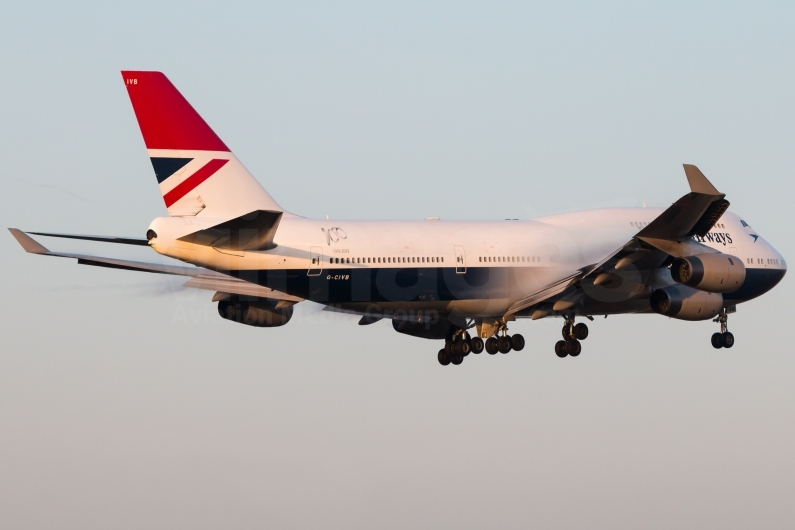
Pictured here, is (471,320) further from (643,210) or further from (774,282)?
(774,282)

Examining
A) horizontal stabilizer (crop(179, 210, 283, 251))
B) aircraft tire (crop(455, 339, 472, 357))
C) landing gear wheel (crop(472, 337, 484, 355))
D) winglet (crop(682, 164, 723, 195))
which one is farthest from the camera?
aircraft tire (crop(455, 339, 472, 357))

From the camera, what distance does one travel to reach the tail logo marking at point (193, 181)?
33.7 meters

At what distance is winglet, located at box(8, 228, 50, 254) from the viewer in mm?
34156

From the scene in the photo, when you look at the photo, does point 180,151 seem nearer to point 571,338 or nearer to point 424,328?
point 424,328

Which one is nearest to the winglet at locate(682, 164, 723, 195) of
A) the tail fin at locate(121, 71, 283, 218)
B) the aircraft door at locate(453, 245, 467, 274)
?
the aircraft door at locate(453, 245, 467, 274)

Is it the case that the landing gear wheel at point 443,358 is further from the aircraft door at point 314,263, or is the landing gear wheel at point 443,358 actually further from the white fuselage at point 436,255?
the aircraft door at point 314,263

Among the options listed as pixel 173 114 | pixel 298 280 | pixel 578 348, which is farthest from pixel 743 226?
pixel 173 114

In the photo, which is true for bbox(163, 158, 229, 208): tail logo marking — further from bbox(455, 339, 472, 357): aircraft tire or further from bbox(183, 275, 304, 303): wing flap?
bbox(455, 339, 472, 357): aircraft tire

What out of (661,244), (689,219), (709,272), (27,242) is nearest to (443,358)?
(661,244)

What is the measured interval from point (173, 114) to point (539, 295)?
1130cm

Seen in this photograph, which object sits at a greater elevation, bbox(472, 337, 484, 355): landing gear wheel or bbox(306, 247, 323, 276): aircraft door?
bbox(306, 247, 323, 276): aircraft door

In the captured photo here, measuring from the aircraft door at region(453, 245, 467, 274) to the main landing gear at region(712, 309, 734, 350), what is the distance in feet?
29.6

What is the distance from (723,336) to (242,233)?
16464mm

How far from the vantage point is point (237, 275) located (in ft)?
Answer: 111
